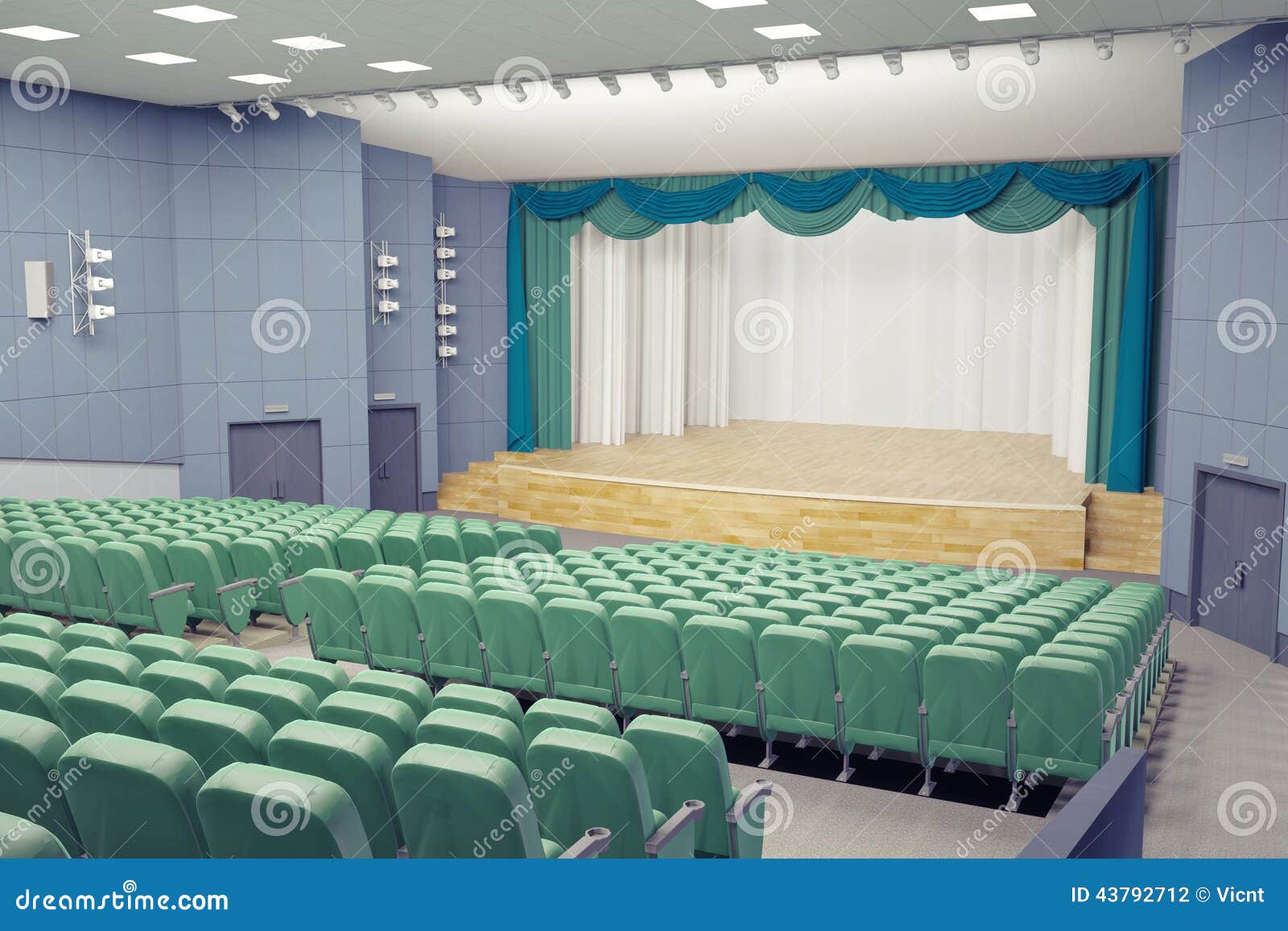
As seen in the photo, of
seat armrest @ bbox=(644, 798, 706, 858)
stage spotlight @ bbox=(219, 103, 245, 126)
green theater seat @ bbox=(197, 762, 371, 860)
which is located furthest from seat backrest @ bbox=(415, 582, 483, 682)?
stage spotlight @ bbox=(219, 103, 245, 126)

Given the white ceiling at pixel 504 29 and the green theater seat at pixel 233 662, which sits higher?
the white ceiling at pixel 504 29

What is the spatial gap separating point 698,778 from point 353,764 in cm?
125

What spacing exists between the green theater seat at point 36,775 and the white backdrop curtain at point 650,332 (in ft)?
52.6

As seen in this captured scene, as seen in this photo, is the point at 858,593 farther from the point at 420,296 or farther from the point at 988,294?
the point at 988,294

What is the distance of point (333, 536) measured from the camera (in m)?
9.59

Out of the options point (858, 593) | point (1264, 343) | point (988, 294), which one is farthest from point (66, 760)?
point (988, 294)

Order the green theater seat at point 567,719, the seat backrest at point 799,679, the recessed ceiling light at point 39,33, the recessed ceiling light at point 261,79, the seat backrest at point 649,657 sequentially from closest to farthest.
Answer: the green theater seat at point 567,719
the seat backrest at point 799,679
the seat backrest at point 649,657
the recessed ceiling light at point 39,33
the recessed ceiling light at point 261,79

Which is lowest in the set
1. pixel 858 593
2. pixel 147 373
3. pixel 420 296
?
pixel 858 593

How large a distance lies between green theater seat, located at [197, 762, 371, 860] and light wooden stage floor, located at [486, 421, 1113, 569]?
1140cm

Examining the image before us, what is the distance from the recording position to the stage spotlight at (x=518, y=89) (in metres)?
12.5

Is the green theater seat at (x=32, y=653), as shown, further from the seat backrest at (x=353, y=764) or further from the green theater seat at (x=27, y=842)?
the green theater seat at (x=27, y=842)

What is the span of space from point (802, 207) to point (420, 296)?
583cm

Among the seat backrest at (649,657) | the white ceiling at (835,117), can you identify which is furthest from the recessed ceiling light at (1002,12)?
the seat backrest at (649,657)
